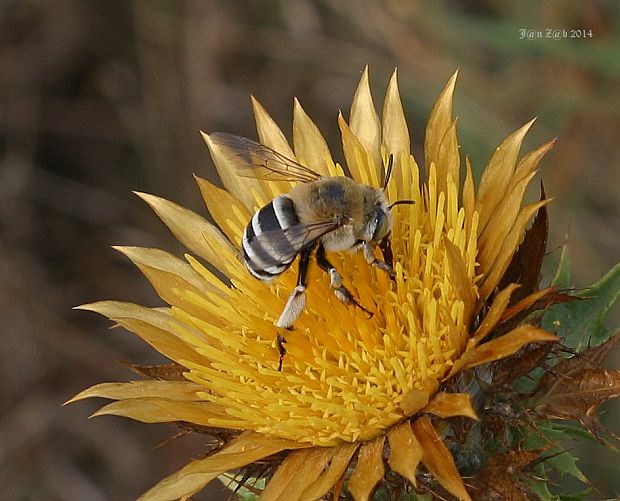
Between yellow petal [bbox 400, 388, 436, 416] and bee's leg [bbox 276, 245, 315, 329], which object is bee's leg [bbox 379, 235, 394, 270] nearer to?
bee's leg [bbox 276, 245, 315, 329]

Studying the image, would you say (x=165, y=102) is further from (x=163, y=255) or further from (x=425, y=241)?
(x=425, y=241)

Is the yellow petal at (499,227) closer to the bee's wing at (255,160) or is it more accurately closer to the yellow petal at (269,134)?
the bee's wing at (255,160)

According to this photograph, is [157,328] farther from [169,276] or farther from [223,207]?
[223,207]

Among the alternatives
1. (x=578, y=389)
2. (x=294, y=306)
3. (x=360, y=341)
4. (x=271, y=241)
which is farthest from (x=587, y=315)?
(x=271, y=241)

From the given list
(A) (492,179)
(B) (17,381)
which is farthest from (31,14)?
(A) (492,179)

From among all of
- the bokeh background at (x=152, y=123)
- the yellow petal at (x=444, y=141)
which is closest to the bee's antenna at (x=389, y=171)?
the yellow petal at (x=444, y=141)

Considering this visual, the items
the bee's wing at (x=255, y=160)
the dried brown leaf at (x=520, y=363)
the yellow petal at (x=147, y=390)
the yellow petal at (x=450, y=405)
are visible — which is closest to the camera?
the yellow petal at (x=450, y=405)

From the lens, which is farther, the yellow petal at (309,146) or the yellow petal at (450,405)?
the yellow petal at (309,146)
